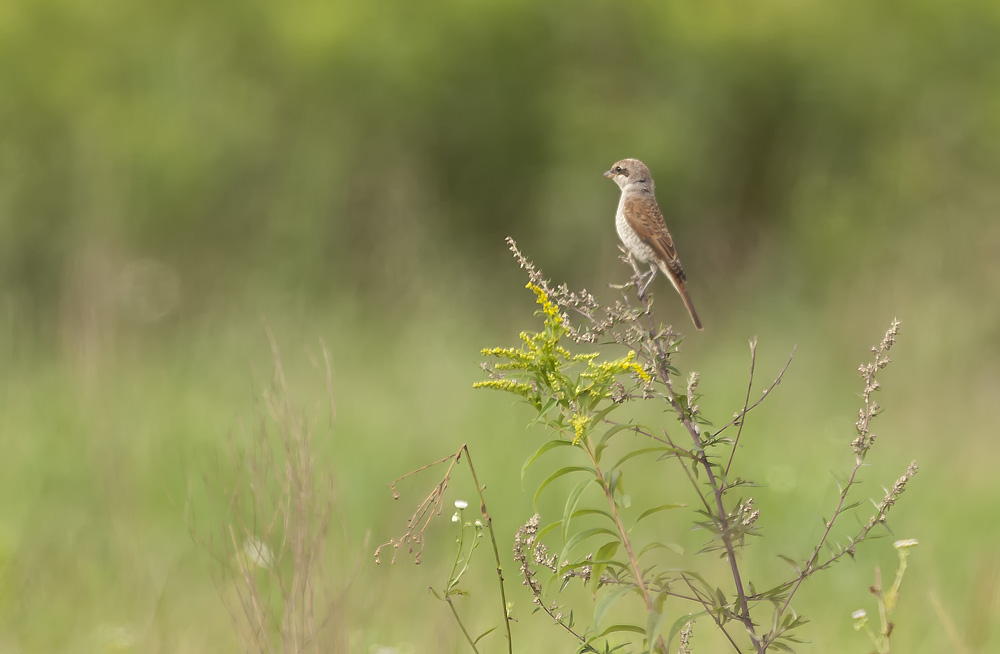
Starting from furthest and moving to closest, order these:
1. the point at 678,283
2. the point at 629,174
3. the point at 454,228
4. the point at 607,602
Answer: the point at 454,228 < the point at 629,174 < the point at 678,283 < the point at 607,602

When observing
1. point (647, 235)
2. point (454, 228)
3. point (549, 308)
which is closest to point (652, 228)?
point (647, 235)

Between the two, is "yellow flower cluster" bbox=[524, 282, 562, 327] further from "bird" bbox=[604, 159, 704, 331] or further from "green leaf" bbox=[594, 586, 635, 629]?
"bird" bbox=[604, 159, 704, 331]

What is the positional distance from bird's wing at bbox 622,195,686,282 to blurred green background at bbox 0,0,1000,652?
197cm

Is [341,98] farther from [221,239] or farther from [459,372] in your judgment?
[459,372]

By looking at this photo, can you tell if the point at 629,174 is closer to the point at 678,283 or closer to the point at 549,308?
the point at 678,283

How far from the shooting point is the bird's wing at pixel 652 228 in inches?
180

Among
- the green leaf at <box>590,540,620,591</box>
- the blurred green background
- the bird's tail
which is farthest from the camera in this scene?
the blurred green background

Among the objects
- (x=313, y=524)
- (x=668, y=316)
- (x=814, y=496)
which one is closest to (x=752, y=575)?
(x=814, y=496)

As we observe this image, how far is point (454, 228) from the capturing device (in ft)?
40.6

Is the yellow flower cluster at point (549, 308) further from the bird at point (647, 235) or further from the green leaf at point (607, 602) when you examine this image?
the bird at point (647, 235)

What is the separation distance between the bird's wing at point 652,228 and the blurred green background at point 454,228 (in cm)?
197

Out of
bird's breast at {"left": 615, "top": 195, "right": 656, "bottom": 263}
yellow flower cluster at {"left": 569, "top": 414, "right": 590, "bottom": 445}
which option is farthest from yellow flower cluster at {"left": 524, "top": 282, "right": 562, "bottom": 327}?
bird's breast at {"left": 615, "top": 195, "right": 656, "bottom": 263}

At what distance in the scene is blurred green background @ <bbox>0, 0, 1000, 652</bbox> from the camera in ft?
21.8

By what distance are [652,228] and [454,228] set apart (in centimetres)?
789
